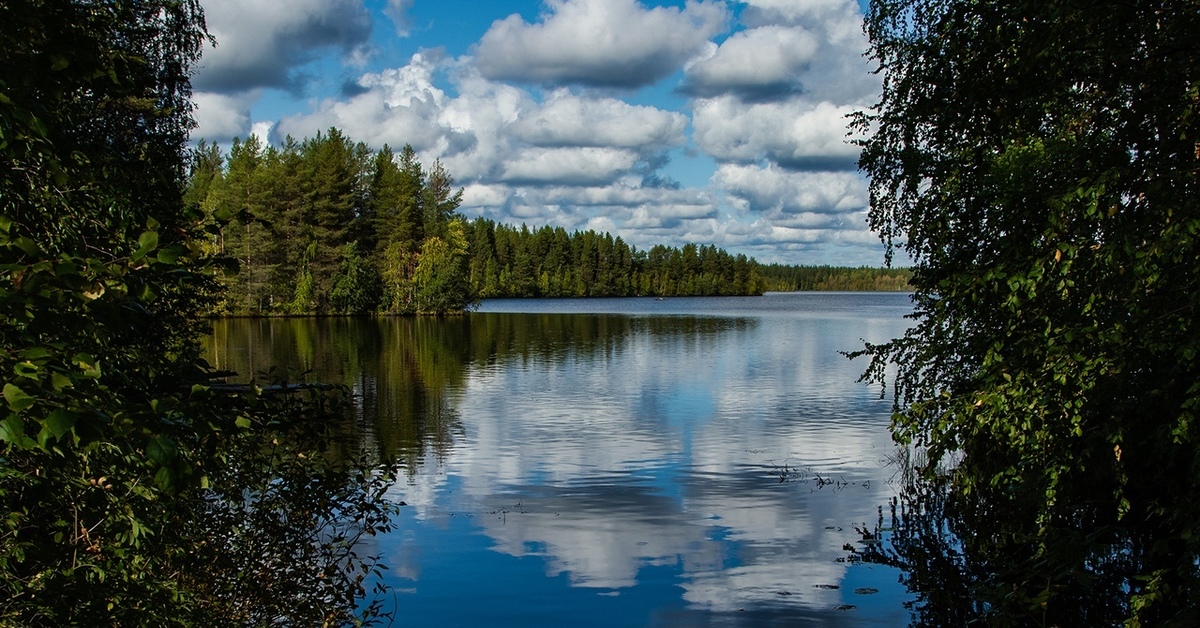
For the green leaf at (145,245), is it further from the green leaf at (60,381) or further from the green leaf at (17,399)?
the green leaf at (17,399)

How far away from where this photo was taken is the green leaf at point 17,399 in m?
2.89

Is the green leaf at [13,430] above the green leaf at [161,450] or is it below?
above

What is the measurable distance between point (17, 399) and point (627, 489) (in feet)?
59.6

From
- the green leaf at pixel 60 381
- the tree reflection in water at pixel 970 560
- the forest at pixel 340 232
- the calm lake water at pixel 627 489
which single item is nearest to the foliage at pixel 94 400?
the green leaf at pixel 60 381

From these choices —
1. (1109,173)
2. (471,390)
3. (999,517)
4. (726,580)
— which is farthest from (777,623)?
(471,390)

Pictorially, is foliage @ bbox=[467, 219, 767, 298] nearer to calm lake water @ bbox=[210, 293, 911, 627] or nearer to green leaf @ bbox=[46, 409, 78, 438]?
calm lake water @ bbox=[210, 293, 911, 627]

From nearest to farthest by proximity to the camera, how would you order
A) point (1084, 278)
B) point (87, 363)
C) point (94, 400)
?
point (87, 363) < point (94, 400) < point (1084, 278)

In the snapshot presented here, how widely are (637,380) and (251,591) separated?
3069cm

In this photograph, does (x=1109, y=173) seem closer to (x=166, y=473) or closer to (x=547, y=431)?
(x=166, y=473)

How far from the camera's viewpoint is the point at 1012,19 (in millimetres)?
8070

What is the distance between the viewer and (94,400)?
3512mm

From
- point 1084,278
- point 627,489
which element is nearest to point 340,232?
point 627,489

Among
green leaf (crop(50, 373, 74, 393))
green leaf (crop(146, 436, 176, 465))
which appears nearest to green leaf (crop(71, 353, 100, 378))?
green leaf (crop(50, 373, 74, 393))

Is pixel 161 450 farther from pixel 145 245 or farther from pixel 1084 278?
pixel 1084 278
